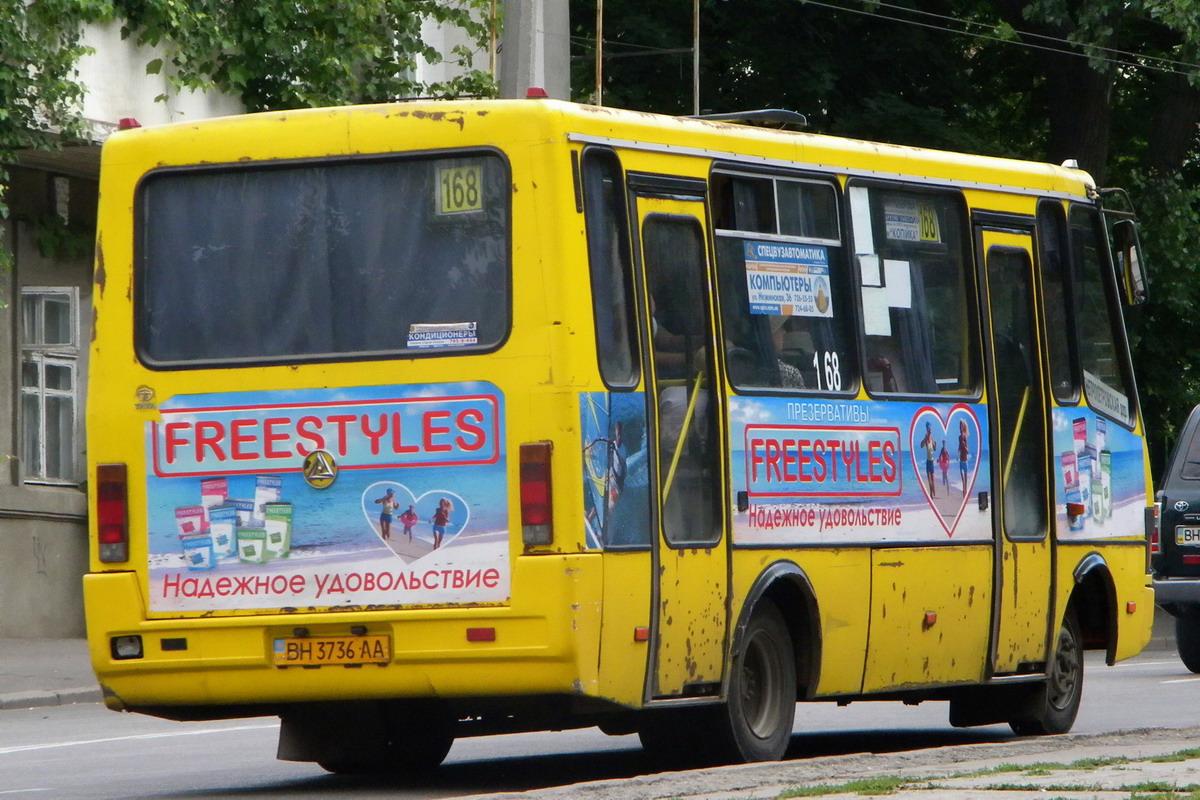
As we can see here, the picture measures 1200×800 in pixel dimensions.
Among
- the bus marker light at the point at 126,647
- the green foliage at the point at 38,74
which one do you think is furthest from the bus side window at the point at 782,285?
the green foliage at the point at 38,74

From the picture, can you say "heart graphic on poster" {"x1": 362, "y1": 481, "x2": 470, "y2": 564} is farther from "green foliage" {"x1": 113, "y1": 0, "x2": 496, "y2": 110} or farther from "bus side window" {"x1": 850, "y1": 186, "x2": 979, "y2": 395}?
"green foliage" {"x1": 113, "y1": 0, "x2": 496, "y2": 110}

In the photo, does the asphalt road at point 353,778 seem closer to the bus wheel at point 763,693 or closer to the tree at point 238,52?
the bus wheel at point 763,693

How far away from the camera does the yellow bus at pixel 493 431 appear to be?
8.83 m

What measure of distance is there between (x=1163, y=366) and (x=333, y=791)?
2088 centimetres

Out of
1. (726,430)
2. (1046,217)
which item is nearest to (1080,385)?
(1046,217)

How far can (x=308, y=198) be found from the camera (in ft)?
30.6

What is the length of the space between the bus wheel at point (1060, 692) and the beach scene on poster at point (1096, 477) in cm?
55

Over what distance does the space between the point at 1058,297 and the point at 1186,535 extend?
6375mm

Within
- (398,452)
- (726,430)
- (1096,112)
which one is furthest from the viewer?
(1096,112)

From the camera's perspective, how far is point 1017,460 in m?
11.7

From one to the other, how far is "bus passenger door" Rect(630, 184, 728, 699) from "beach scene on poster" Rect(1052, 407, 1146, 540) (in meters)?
3.05

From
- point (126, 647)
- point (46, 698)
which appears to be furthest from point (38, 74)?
point (126, 647)

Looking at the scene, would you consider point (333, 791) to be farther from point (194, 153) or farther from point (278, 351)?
point (194, 153)

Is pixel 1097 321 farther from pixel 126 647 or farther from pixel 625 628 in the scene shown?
pixel 126 647
